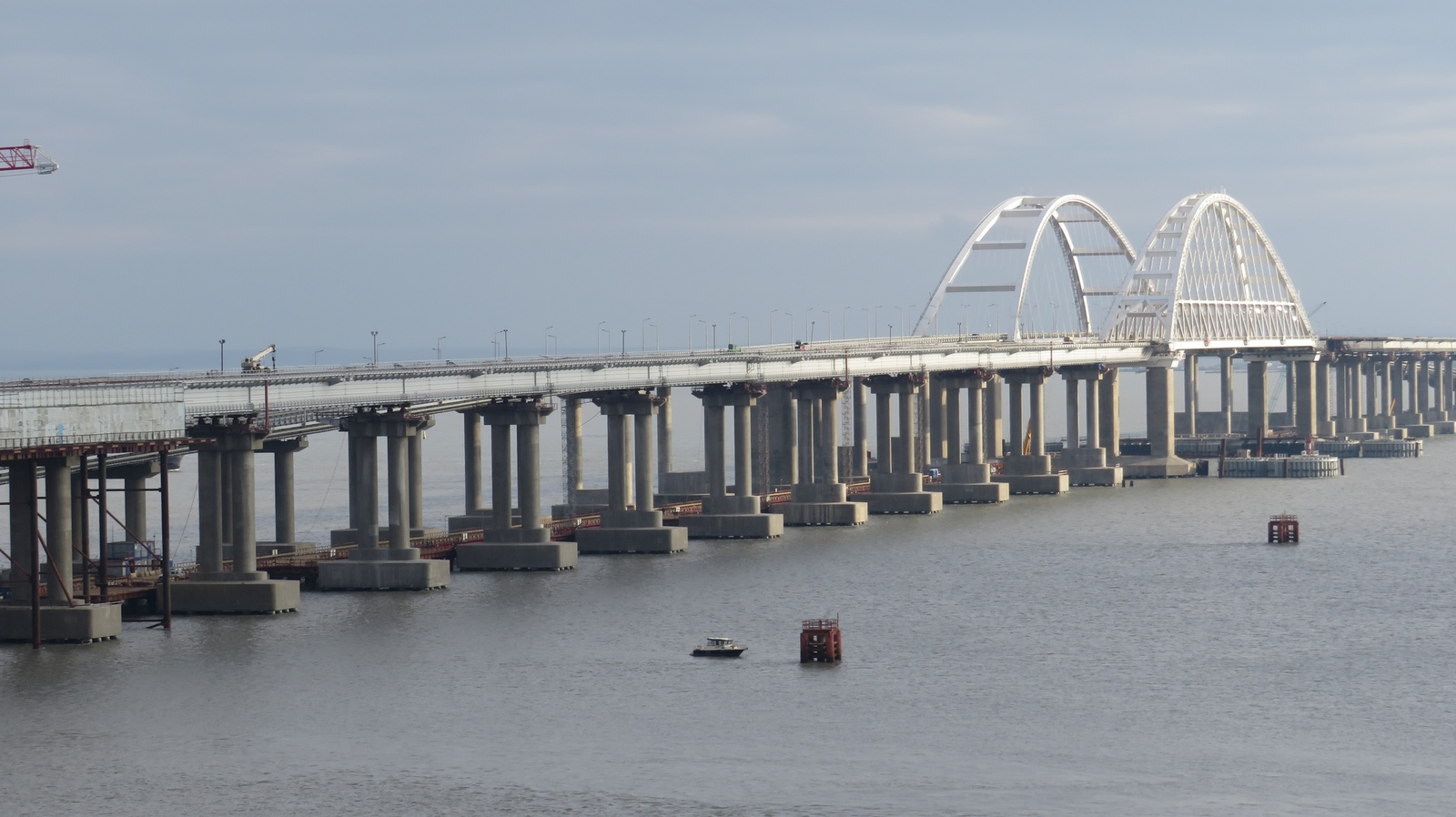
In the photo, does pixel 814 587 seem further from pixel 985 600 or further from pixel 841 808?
pixel 841 808

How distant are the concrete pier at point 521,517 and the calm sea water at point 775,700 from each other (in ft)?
6.81

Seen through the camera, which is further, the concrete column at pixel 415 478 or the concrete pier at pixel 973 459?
the concrete pier at pixel 973 459

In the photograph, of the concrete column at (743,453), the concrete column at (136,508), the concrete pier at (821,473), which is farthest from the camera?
the concrete pier at (821,473)

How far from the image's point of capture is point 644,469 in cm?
11556

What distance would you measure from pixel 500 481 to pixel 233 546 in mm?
20489

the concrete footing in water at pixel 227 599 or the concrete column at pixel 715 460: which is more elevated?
the concrete column at pixel 715 460

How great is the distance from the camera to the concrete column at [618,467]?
377 feet

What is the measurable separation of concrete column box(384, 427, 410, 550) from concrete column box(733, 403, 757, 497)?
28.5 m

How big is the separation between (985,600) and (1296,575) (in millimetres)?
18662

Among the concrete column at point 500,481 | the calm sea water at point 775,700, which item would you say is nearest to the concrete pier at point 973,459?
the concrete column at point 500,481

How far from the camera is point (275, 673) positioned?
71.4 metres

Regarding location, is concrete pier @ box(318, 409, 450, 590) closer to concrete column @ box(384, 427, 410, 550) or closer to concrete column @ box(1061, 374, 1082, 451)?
concrete column @ box(384, 427, 410, 550)

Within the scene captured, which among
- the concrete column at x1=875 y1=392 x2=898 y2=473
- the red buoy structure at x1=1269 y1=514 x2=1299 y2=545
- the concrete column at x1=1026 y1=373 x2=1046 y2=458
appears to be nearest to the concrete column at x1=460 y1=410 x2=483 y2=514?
the concrete column at x1=875 y1=392 x2=898 y2=473

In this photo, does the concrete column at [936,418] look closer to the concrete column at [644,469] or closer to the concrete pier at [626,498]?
the concrete pier at [626,498]
